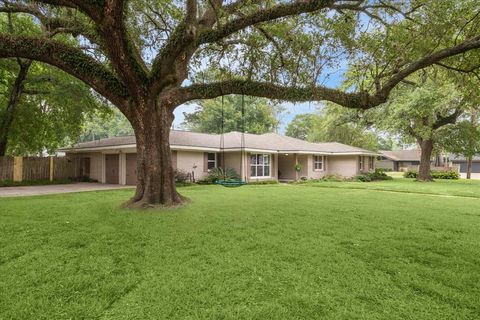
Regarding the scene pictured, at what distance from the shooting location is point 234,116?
121ft

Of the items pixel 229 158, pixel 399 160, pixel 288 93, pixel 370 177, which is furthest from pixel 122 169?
pixel 399 160

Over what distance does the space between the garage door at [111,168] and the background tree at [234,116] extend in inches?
706

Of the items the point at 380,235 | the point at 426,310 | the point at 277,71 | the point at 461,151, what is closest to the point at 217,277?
the point at 426,310

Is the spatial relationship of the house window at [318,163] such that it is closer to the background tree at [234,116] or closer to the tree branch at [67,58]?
the background tree at [234,116]

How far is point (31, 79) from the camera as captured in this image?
15.5 m

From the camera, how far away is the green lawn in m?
2.86

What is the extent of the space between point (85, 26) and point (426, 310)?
35.4ft

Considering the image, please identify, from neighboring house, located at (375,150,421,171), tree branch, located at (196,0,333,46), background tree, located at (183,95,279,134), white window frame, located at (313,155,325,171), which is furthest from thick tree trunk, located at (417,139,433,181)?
neighboring house, located at (375,150,421,171)

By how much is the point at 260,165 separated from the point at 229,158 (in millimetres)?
2473

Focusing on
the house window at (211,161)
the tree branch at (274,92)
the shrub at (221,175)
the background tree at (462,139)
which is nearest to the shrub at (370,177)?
the background tree at (462,139)

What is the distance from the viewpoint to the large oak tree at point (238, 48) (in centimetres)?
690

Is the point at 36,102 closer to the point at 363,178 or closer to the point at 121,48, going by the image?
the point at 121,48

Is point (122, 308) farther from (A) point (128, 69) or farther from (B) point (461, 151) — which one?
(B) point (461, 151)

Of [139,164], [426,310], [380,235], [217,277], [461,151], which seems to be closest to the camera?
[426,310]
